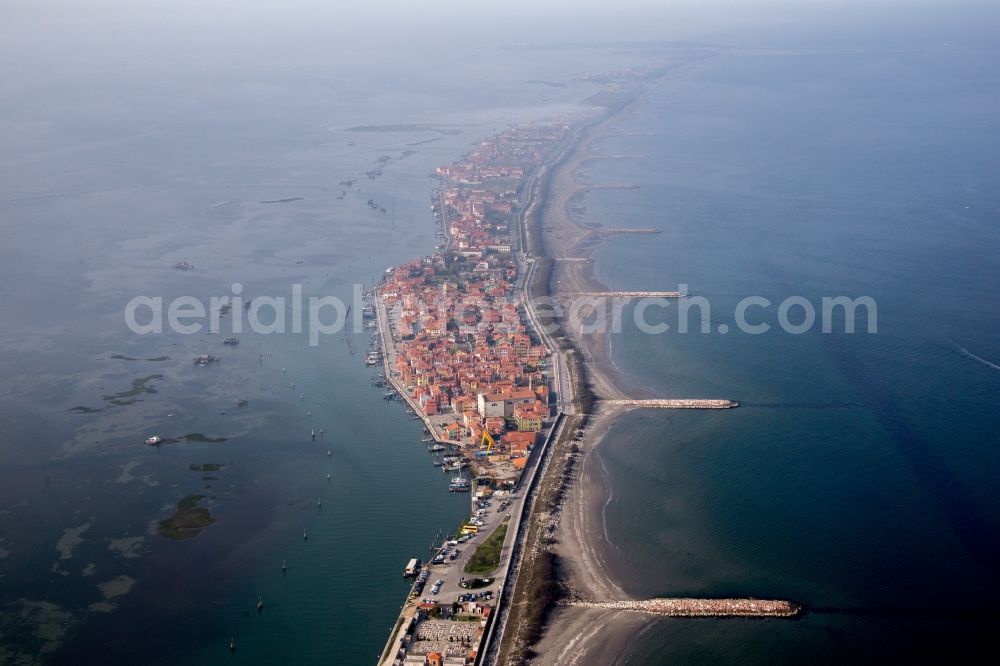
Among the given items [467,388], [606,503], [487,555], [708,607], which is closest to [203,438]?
[467,388]

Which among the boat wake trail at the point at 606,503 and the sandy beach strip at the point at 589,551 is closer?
the sandy beach strip at the point at 589,551

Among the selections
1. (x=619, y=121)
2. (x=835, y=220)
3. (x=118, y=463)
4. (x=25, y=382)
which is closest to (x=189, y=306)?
(x=25, y=382)

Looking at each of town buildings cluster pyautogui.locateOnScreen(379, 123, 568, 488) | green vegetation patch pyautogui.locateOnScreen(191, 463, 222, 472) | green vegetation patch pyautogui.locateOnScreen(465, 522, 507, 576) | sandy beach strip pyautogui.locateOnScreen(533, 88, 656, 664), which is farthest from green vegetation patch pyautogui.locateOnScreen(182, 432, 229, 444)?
sandy beach strip pyautogui.locateOnScreen(533, 88, 656, 664)

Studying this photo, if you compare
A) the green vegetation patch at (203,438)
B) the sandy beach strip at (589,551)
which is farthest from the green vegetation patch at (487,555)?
the green vegetation patch at (203,438)

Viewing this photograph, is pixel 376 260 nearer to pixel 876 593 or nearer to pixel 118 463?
pixel 118 463

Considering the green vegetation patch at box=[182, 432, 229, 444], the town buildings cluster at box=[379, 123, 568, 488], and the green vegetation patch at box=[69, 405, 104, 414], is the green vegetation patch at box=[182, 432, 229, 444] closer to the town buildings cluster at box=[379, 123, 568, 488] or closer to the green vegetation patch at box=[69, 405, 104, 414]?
the green vegetation patch at box=[69, 405, 104, 414]

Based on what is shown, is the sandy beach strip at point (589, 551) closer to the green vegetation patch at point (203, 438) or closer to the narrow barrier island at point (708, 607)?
the narrow barrier island at point (708, 607)
